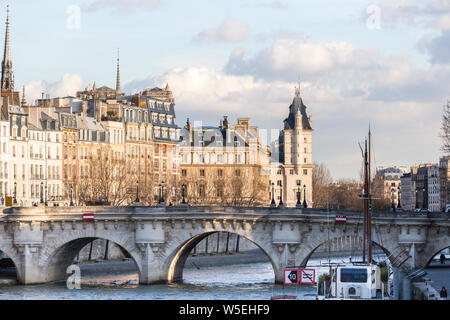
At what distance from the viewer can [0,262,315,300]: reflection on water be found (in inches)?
2454

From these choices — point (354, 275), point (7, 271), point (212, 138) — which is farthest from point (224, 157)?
point (354, 275)

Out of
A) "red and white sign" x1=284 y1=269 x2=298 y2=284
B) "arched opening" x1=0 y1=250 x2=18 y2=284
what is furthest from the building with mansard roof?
"red and white sign" x1=284 y1=269 x2=298 y2=284

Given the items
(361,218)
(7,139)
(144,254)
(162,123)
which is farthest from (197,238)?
(162,123)

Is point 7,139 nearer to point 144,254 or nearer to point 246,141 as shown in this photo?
point 144,254

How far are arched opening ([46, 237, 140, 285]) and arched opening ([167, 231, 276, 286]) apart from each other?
121 inches

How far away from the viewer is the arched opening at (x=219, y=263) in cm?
7425

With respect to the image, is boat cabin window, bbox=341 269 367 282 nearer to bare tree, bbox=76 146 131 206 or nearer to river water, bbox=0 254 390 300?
river water, bbox=0 254 390 300

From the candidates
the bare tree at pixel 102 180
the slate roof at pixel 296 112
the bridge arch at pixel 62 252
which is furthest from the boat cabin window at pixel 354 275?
the slate roof at pixel 296 112

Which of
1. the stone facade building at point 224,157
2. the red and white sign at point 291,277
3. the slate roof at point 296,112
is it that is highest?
the slate roof at point 296,112

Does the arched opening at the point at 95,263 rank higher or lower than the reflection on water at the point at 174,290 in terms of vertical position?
higher

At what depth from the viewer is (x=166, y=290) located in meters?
66.4

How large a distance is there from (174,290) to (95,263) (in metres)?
25.5

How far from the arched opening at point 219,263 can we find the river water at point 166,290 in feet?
0.46

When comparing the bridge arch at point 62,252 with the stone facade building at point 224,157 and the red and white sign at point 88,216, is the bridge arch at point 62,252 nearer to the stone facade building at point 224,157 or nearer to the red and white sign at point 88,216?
the red and white sign at point 88,216
